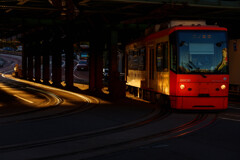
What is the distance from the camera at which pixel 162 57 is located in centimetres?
1694

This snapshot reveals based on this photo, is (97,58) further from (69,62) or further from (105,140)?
(105,140)

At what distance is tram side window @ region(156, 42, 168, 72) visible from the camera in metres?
16.5

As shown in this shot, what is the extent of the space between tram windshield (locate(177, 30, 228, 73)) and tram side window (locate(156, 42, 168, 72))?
0.88 meters

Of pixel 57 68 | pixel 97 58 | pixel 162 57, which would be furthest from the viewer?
pixel 57 68

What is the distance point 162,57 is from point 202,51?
5.61 ft

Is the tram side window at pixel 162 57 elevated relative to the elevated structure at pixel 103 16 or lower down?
lower down

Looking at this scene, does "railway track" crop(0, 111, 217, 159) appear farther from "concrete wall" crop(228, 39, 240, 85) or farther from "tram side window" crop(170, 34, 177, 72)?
"concrete wall" crop(228, 39, 240, 85)

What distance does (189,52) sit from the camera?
51.7 feet

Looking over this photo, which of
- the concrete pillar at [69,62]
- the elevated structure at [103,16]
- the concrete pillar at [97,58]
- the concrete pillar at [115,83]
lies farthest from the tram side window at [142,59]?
the concrete pillar at [69,62]

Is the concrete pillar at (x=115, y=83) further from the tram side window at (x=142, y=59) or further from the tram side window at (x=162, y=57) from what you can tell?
the tram side window at (x=162, y=57)

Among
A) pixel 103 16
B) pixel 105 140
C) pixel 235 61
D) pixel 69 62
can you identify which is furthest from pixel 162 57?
pixel 69 62

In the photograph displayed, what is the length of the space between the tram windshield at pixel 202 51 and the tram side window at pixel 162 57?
0.88m

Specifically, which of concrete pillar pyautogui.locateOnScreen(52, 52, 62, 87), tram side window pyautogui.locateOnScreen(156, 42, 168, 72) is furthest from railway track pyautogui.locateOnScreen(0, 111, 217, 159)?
concrete pillar pyautogui.locateOnScreen(52, 52, 62, 87)

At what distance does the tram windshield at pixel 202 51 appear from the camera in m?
15.7
